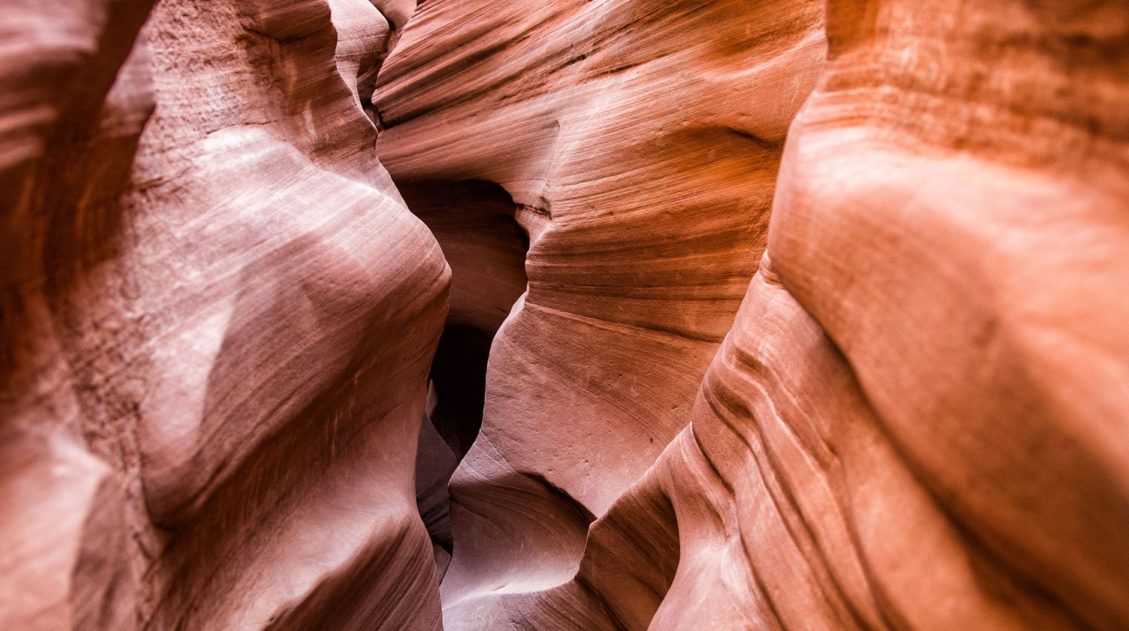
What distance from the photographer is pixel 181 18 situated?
169 centimetres

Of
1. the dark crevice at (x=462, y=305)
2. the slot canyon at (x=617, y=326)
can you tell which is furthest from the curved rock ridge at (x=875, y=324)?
the dark crevice at (x=462, y=305)

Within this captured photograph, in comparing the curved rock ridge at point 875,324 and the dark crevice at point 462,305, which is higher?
the curved rock ridge at point 875,324

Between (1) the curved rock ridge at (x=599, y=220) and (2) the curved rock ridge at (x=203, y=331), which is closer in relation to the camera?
(2) the curved rock ridge at (x=203, y=331)

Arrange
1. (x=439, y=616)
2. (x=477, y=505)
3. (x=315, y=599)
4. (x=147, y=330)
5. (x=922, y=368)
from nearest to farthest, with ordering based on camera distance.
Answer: (x=922, y=368), (x=147, y=330), (x=315, y=599), (x=439, y=616), (x=477, y=505)

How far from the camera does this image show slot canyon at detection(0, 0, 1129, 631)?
774 mm

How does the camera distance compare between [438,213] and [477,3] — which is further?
[438,213]

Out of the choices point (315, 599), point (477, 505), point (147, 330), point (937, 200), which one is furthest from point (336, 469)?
point (937, 200)

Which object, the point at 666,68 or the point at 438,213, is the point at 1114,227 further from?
the point at 438,213

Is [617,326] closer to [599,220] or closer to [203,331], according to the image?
[599,220]

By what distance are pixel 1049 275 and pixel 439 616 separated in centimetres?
213

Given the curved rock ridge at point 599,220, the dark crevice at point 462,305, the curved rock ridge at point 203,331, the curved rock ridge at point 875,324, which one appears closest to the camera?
the curved rock ridge at point 875,324

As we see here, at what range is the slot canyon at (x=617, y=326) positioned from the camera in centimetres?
77

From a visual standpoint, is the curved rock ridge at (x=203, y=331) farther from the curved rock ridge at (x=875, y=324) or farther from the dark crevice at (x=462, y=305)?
the dark crevice at (x=462, y=305)

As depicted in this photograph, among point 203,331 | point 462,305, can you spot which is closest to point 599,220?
point 203,331
